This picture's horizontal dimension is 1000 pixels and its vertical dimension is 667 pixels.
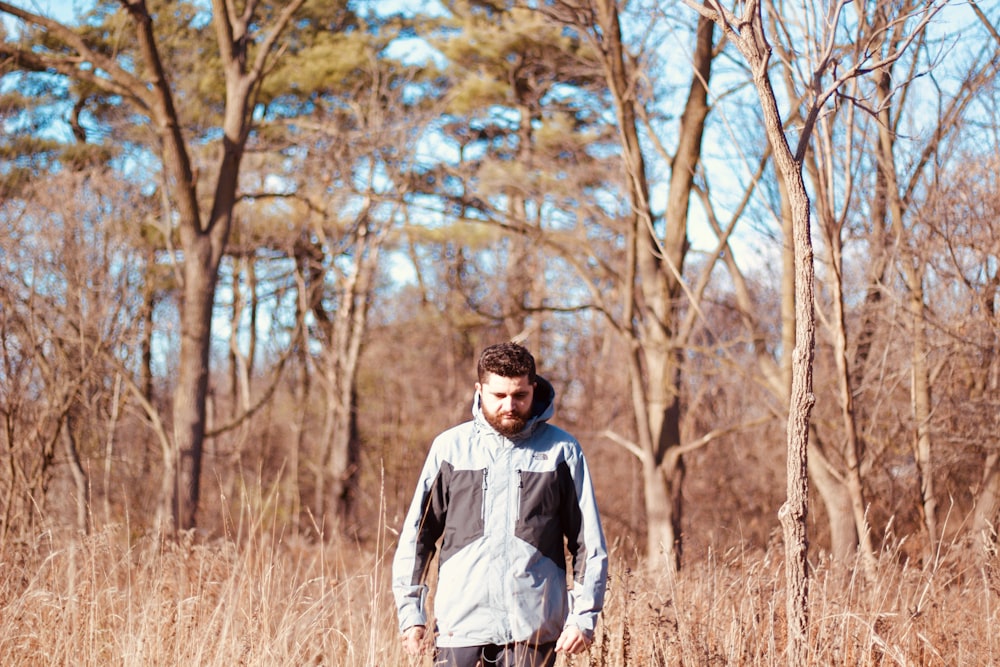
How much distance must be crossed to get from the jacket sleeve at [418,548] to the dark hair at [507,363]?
A: 32 centimetres

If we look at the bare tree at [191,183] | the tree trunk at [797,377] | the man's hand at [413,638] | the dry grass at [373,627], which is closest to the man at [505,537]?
the man's hand at [413,638]

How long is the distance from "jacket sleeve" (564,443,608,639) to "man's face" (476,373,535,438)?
8.3 inches

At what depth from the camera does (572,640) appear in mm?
3070

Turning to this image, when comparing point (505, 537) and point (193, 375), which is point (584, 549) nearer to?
point (505, 537)

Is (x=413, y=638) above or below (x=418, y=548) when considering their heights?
below

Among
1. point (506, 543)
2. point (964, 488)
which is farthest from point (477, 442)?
point (964, 488)

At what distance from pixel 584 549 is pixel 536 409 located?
0.47m

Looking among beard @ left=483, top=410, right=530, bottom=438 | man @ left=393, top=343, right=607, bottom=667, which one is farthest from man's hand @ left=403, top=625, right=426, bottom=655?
beard @ left=483, top=410, right=530, bottom=438

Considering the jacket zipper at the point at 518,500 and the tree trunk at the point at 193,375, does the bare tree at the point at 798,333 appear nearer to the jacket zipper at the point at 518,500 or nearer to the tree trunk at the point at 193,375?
the jacket zipper at the point at 518,500

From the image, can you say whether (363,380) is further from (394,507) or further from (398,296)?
(394,507)

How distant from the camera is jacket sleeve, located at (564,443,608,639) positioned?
3137 mm

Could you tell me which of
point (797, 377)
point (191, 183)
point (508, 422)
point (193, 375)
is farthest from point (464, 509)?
point (191, 183)

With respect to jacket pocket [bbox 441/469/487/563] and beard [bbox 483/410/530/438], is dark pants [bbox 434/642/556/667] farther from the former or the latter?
beard [bbox 483/410/530/438]

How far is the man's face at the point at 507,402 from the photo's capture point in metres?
3.21
